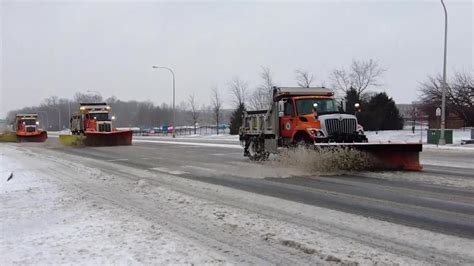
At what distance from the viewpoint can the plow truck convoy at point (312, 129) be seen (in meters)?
15.5

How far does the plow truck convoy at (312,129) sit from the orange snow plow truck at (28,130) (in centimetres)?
3334

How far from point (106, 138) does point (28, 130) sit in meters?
18.6

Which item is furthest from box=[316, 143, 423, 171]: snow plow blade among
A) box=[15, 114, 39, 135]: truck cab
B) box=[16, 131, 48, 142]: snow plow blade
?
box=[15, 114, 39, 135]: truck cab

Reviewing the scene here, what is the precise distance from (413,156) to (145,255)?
11893 mm

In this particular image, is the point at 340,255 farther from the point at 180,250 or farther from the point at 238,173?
the point at 238,173

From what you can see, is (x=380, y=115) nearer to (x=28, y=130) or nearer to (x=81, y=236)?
(x=28, y=130)

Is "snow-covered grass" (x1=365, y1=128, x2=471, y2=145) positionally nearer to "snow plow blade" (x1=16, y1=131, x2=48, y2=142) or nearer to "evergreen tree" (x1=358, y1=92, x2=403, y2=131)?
"evergreen tree" (x1=358, y1=92, x2=403, y2=131)

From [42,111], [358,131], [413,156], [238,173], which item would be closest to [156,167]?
[238,173]

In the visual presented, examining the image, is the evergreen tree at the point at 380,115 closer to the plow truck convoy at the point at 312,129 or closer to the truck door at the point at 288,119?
the plow truck convoy at the point at 312,129

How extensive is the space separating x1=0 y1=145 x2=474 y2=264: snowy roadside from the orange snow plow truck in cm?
3915

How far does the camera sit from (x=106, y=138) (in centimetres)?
3466

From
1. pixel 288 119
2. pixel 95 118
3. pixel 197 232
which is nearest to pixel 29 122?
pixel 95 118

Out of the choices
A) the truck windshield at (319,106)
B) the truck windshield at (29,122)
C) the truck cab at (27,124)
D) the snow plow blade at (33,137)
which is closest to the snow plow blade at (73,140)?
the snow plow blade at (33,137)

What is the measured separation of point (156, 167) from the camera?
57.3ft
